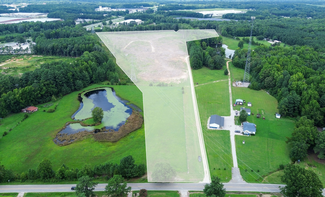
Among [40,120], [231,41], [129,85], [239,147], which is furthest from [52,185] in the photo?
[231,41]

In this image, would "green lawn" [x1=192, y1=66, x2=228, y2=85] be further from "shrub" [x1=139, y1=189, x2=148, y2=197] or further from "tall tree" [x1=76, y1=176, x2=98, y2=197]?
"tall tree" [x1=76, y1=176, x2=98, y2=197]

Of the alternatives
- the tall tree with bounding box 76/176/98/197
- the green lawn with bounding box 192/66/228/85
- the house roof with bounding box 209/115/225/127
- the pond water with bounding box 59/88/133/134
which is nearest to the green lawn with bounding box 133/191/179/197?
the tall tree with bounding box 76/176/98/197

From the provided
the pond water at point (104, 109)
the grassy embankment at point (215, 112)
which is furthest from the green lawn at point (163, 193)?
the pond water at point (104, 109)

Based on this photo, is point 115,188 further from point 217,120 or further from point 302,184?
point 217,120

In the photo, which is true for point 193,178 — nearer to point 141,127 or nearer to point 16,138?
point 141,127

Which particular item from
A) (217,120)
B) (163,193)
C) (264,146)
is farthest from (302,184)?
(217,120)

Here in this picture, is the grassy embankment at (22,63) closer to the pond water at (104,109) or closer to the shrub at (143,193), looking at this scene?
the pond water at (104,109)
